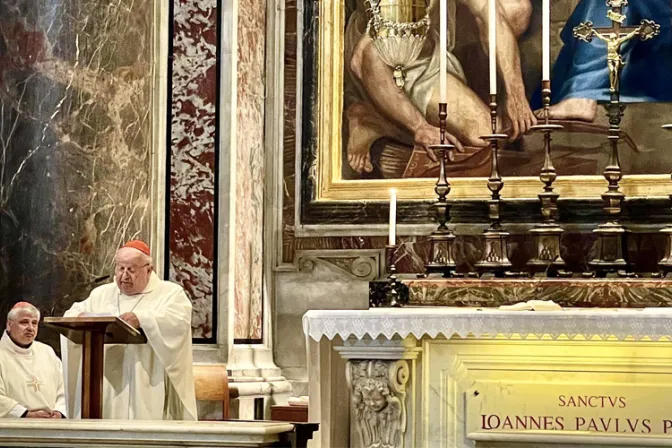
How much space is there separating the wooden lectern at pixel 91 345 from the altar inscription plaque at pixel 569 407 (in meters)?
1.89

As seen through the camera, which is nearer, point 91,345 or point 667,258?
point 91,345

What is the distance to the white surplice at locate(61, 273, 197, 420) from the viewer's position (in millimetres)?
7988

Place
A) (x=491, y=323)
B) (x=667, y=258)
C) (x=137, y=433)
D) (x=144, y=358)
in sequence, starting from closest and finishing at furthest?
(x=137, y=433), (x=491, y=323), (x=144, y=358), (x=667, y=258)

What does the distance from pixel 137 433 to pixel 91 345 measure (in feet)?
3.03

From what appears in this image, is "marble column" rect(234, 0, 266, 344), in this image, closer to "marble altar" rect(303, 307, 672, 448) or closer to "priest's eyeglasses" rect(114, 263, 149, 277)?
"priest's eyeglasses" rect(114, 263, 149, 277)

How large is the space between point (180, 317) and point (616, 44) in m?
3.37

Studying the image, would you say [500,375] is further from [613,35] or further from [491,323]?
[613,35]

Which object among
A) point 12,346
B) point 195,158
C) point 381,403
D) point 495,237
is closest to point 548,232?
point 495,237

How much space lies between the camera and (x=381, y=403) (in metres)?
7.44

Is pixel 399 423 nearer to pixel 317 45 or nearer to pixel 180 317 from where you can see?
pixel 180 317

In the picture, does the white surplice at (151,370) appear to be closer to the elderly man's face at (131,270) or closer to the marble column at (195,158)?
the elderly man's face at (131,270)

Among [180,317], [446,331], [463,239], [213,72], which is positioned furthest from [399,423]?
[213,72]

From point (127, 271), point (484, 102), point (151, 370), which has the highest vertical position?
point (484, 102)

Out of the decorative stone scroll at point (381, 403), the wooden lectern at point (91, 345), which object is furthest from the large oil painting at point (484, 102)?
the wooden lectern at point (91, 345)
